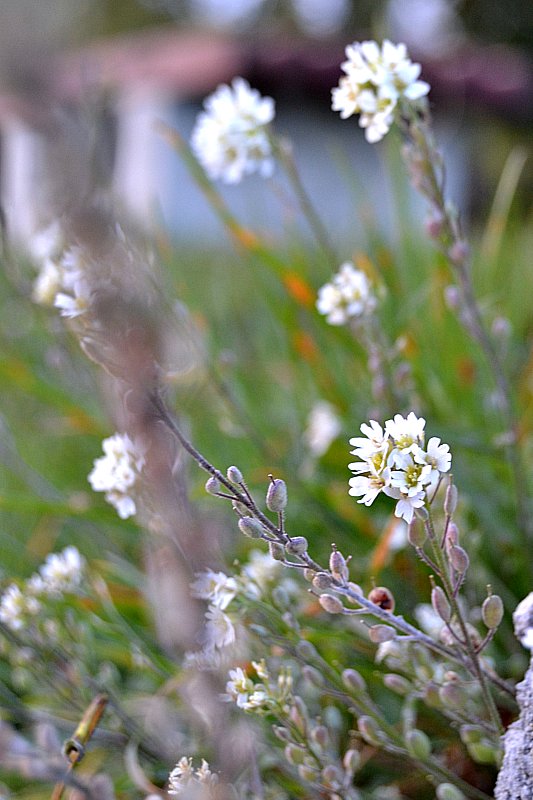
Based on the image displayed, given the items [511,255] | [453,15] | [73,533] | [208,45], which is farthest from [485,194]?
[73,533]

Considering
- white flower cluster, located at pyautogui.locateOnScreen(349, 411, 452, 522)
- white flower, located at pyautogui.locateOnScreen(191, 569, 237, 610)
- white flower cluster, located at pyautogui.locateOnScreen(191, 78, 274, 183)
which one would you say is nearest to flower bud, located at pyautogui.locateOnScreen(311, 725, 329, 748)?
white flower, located at pyautogui.locateOnScreen(191, 569, 237, 610)

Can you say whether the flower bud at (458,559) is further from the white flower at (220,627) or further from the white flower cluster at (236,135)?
the white flower cluster at (236,135)

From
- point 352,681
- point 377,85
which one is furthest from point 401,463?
point 377,85

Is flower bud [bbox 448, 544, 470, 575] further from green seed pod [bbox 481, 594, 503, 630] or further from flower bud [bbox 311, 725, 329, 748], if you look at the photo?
flower bud [bbox 311, 725, 329, 748]

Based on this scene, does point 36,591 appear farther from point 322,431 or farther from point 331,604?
point 322,431

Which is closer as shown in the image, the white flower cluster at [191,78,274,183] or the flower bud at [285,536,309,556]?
the flower bud at [285,536,309,556]

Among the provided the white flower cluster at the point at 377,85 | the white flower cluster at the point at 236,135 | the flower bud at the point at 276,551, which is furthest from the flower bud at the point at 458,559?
the white flower cluster at the point at 236,135

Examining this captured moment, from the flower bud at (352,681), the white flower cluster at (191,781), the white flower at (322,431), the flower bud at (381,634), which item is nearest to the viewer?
the white flower cluster at (191,781)
